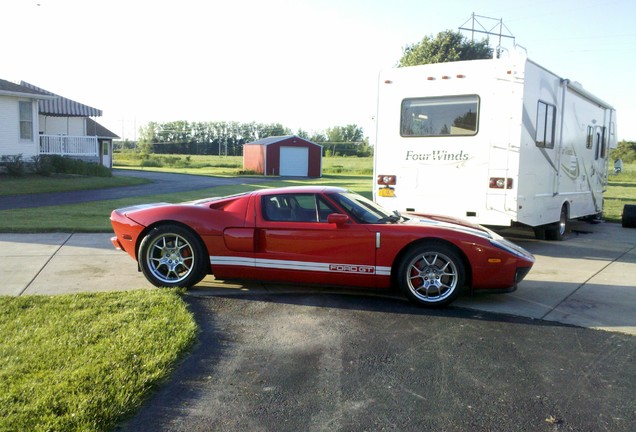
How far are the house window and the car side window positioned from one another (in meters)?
21.3

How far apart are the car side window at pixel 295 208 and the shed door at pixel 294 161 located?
43.1 m

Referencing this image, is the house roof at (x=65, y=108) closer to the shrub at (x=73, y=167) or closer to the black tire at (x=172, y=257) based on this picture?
the shrub at (x=73, y=167)

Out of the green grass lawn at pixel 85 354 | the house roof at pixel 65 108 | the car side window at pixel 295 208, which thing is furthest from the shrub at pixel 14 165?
the car side window at pixel 295 208

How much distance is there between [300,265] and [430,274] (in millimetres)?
1396

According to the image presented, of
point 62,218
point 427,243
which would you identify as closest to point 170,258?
point 427,243

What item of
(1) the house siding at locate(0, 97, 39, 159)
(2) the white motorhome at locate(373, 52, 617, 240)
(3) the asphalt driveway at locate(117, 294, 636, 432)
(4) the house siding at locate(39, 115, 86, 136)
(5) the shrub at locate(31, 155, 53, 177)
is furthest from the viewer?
(4) the house siding at locate(39, 115, 86, 136)

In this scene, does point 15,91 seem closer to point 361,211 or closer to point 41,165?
point 41,165

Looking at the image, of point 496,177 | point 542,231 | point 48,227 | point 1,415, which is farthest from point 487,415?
point 48,227

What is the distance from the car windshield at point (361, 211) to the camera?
633cm

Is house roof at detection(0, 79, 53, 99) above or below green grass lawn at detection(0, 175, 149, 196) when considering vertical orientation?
above

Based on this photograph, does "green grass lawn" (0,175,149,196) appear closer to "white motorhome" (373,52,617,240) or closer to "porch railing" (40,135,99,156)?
"porch railing" (40,135,99,156)

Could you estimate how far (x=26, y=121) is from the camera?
79.5 feet

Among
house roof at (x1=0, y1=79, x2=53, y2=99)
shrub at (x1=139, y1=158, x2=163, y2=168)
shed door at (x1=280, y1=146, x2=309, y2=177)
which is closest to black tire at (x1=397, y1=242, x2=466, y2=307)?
house roof at (x1=0, y1=79, x2=53, y2=99)

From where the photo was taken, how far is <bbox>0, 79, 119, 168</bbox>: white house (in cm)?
2320
